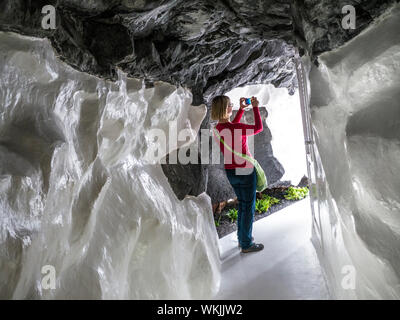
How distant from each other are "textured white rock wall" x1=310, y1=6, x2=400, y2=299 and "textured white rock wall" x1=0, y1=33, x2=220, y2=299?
4.75ft

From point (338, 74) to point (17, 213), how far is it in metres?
1.97

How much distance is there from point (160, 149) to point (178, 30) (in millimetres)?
1196

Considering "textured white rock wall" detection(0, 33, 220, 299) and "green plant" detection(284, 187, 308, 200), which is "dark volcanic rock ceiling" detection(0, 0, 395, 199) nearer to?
"textured white rock wall" detection(0, 33, 220, 299)

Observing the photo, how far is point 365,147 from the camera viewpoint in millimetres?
1642

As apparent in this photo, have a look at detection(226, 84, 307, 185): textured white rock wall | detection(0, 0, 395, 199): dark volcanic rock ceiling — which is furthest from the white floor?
detection(226, 84, 307, 185): textured white rock wall

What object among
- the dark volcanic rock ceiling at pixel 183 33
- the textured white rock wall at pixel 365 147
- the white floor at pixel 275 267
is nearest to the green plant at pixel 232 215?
the white floor at pixel 275 267

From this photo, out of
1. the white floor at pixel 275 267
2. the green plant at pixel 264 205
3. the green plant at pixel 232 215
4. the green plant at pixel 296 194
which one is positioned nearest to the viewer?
the white floor at pixel 275 267

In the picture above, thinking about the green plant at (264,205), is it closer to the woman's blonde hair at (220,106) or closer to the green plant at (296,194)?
the green plant at (296,194)

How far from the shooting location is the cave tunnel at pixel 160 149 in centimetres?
163

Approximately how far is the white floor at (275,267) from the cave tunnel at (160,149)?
24 mm

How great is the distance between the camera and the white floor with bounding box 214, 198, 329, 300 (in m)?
2.83

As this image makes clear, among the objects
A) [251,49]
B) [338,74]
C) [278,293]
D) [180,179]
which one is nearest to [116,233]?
[180,179]

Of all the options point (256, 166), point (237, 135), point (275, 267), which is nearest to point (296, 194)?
point (256, 166)

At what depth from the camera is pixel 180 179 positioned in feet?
11.3
